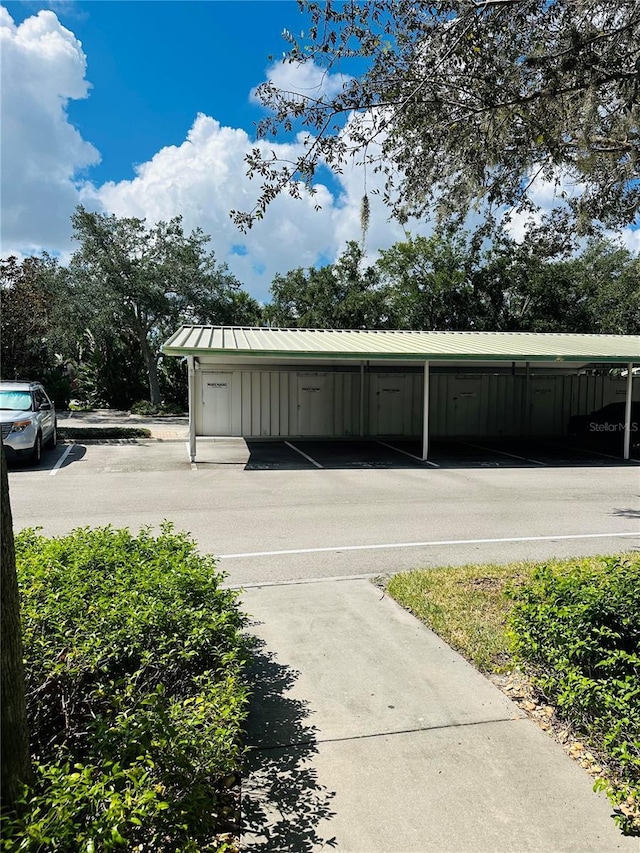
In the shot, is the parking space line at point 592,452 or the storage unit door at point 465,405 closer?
the parking space line at point 592,452

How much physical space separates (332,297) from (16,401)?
20.6 meters

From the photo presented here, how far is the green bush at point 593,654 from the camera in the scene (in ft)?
9.46

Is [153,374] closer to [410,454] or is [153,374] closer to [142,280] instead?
[142,280]

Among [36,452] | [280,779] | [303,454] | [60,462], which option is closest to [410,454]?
[303,454]

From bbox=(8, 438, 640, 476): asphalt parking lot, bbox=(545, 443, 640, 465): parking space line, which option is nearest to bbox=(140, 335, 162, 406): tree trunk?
bbox=(8, 438, 640, 476): asphalt parking lot

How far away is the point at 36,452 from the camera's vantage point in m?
13.4

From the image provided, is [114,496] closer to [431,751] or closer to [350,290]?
[431,751]

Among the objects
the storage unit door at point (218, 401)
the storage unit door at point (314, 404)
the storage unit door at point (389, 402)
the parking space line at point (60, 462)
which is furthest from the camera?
the storage unit door at point (389, 402)

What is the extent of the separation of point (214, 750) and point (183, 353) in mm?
10848

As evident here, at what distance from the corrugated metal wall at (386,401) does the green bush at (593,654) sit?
668 inches

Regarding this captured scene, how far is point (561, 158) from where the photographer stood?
21.0 feet

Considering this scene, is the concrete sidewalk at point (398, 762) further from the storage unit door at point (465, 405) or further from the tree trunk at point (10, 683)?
the storage unit door at point (465, 405)

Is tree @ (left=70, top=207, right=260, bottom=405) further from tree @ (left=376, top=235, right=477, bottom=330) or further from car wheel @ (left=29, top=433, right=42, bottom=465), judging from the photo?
car wheel @ (left=29, top=433, right=42, bottom=465)

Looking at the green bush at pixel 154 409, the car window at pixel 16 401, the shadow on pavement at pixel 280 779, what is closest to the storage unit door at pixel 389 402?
the car window at pixel 16 401
